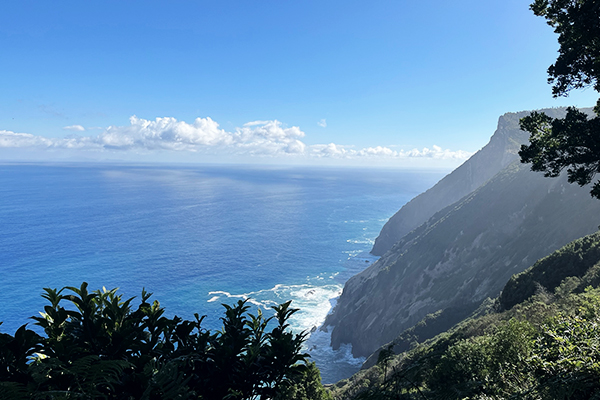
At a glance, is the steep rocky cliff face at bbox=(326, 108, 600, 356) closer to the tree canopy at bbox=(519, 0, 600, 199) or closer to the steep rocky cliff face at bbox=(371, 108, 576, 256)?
the steep rocky cliff face at bbox=(371, 108, 576, 256)

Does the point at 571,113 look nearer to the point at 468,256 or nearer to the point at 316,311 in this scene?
the point at 468,256

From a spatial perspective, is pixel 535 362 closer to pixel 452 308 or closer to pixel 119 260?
pixel 452 308

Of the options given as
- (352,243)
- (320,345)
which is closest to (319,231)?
(352,243)

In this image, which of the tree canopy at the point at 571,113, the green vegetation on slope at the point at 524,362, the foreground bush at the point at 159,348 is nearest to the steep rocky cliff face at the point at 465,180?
the green vegetation on slope at the point at 524,362

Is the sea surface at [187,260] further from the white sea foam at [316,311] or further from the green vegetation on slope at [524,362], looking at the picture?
the green vegetation on slope at [524,362]

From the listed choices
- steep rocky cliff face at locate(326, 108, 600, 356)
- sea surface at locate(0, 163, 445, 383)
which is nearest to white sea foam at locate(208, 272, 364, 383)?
sea surface at locate(0, 163, 445, 383)

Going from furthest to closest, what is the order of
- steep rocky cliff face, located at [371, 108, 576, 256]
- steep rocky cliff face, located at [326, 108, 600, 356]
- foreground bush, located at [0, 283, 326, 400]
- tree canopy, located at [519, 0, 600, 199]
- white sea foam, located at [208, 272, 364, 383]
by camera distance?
steep rocky cliff face, located at [371, 108, 576, 256] → white sea foam, located at [208, 272, 364, 383] → steep rocky cliff face, located at [326, 108, 600, 356] → tree canopy, located at [519, 0, 600, 199] → foreground bush, located at [0, 283, 326, 400]
